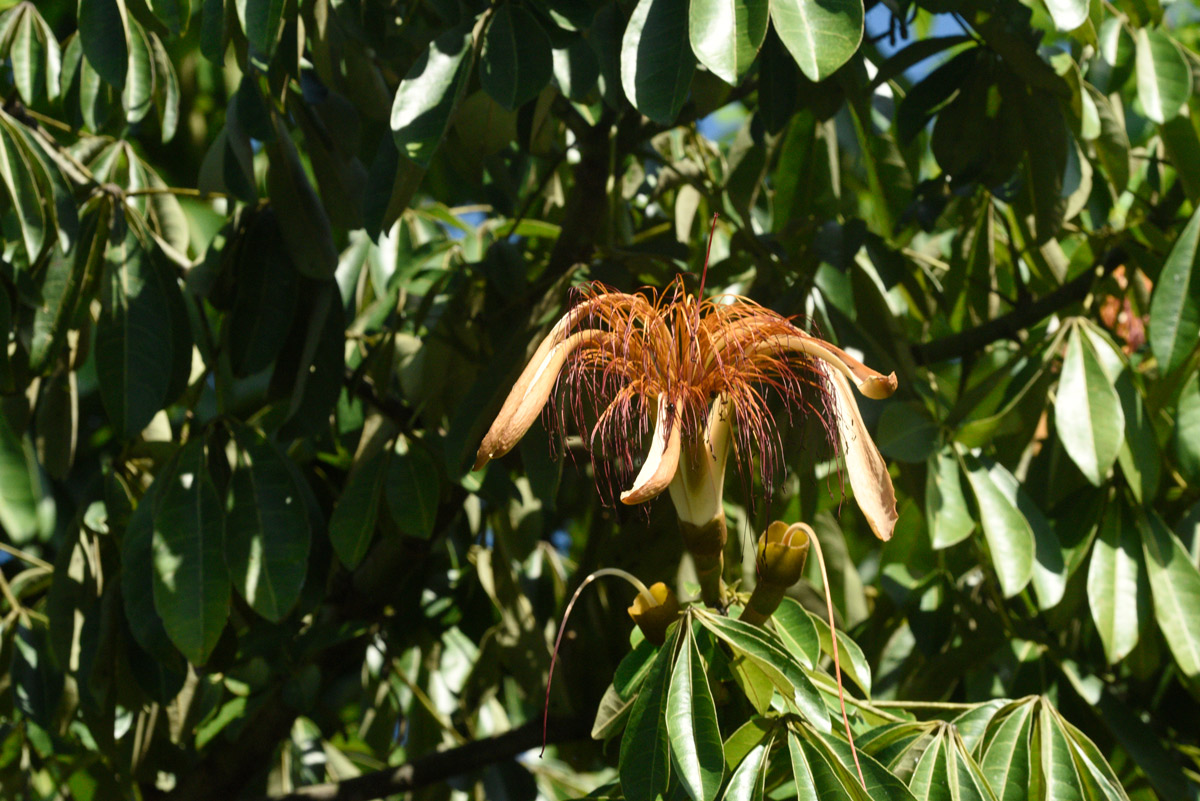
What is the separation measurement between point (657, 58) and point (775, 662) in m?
0.56

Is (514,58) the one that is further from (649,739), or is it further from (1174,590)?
(1174,590)

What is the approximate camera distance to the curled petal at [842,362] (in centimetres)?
87

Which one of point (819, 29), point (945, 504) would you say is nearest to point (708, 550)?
point (819, 29)

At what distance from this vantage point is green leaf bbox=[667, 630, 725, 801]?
0.92 metres

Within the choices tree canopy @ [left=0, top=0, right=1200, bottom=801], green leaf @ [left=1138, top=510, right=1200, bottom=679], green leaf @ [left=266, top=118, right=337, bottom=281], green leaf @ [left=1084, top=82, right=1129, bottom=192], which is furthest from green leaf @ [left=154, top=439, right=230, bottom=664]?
green leaf @ [left=1084, top=82, right=1129, bottom=192]

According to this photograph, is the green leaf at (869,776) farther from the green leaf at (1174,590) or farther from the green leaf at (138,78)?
the green leaf at (138,78)

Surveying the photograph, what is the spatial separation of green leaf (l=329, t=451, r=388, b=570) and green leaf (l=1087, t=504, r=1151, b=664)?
1001 millimetres

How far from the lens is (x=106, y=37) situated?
4.92ft

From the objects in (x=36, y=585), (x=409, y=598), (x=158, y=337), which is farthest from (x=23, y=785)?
(x=158, y=337)

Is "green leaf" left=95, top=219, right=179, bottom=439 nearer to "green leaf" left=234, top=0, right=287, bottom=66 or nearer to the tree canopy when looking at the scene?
the tree canopy

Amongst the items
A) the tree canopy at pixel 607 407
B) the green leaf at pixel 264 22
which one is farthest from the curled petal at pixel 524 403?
the green leaf at pixel 264 22

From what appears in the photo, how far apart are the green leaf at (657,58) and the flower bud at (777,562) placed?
1.27 feet

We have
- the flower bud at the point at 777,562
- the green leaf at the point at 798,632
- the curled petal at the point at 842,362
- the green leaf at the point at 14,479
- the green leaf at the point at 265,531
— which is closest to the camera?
the curled petal at the point at 842,362

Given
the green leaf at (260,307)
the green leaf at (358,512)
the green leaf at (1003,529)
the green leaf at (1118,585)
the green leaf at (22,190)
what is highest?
the green leaf at (22,190)
